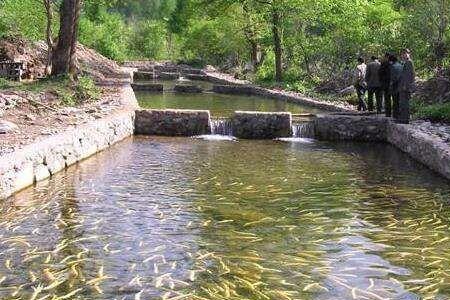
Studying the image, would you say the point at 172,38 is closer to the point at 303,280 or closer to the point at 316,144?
the point at 316,144

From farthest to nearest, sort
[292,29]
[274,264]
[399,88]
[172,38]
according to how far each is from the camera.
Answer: [172,38] < [292,29] < [399,88] < [274,264]

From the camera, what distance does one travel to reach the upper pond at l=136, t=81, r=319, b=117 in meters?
21.9

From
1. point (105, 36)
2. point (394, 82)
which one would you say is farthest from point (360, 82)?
point (105, 36)

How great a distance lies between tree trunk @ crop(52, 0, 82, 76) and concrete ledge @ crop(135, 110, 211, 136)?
5.53m

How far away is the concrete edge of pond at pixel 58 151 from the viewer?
30.0 ft

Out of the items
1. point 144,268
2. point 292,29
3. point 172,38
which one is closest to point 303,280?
point 144,268

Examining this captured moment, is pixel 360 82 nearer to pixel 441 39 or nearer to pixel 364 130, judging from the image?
pixel 364 130

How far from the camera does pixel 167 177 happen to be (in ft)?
35.3

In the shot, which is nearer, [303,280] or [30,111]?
[303,280]

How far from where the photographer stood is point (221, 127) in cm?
1686

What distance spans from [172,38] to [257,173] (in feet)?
207

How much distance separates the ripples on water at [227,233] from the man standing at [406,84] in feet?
8.94

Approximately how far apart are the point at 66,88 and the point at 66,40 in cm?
281

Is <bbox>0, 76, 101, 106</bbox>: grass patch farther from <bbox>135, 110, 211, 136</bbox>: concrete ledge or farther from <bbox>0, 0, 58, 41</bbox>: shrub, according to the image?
<bbox>0, 0, 58, 41</bbox>: shrub
